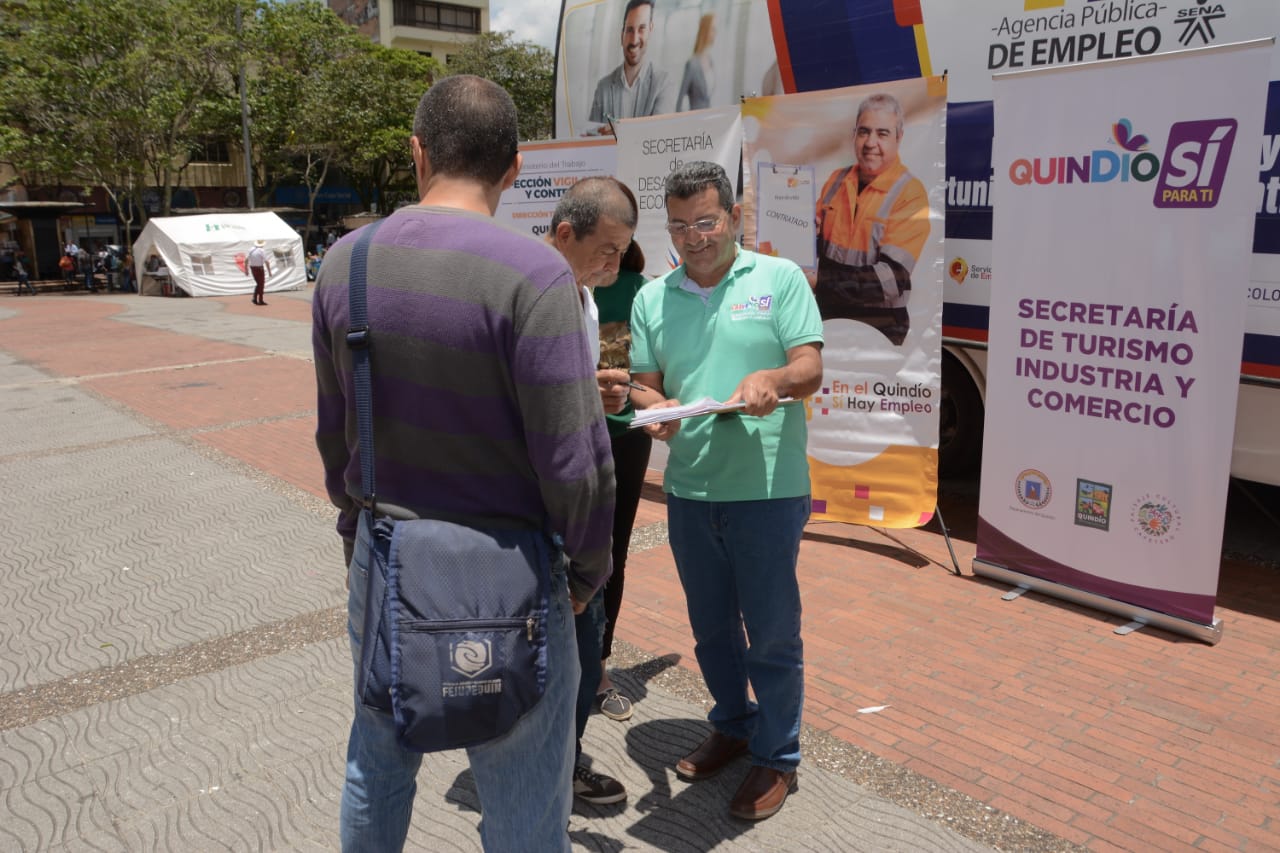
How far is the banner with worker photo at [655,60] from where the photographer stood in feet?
20.6

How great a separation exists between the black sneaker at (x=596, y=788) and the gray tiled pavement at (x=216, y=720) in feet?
0.13

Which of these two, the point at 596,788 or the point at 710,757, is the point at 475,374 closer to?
the point at 596,788

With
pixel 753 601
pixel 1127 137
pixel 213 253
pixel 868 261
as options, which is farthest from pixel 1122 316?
pixel 213 253

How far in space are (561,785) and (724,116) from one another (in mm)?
4897

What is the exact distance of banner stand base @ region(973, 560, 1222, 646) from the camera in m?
4.18

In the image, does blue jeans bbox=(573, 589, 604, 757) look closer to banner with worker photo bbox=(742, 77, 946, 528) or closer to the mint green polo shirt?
the mint green polo shirt

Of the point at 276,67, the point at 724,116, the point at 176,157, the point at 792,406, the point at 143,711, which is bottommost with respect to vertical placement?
the point at 143,711

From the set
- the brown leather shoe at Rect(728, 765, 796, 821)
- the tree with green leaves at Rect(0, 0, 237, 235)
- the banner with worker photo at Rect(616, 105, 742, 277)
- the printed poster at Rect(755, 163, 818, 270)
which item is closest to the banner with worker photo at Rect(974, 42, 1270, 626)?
the printed poster at Rect(755, 163, 818, 270)

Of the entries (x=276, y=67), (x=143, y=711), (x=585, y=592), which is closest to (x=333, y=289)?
(x=585, y=592)

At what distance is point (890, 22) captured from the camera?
5.50 meters

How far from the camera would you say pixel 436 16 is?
187 feet

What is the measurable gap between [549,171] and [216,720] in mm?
4939

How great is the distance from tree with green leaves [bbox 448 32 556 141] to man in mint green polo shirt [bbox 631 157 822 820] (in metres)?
37.9

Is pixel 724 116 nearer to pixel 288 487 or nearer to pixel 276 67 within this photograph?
pixel 288 487
